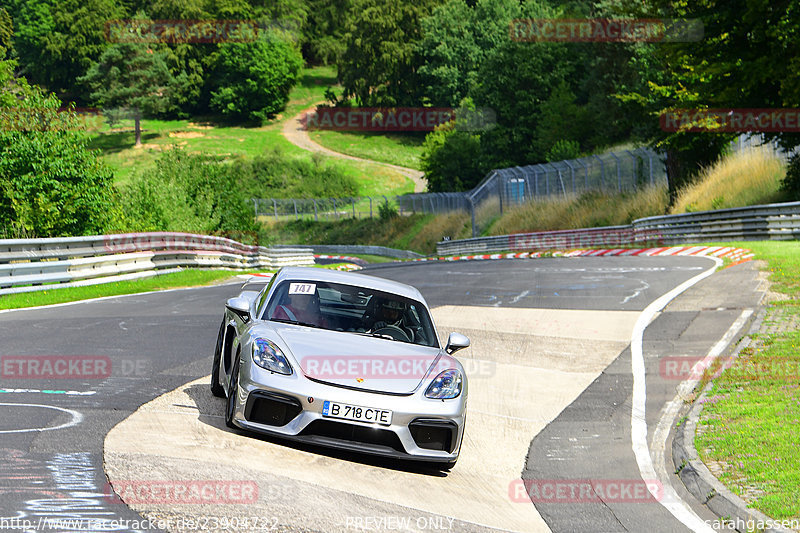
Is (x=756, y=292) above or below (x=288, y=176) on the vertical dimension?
above

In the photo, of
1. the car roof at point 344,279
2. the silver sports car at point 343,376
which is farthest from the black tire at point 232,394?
the car roof at point 344,279

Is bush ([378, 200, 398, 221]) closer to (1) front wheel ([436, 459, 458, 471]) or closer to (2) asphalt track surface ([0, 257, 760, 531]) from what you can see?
(2) asphalt track surface ([0, 257, 760, 531])

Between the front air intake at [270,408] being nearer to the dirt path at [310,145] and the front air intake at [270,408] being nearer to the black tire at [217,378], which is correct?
the black tire at [217,378]

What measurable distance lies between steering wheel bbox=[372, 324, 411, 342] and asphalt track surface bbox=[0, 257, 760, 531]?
119cm

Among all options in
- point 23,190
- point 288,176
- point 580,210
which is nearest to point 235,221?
point 580,210

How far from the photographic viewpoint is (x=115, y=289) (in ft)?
68.6

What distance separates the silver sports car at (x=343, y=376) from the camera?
267 inches

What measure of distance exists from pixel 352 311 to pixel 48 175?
20.1 m

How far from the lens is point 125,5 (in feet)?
524

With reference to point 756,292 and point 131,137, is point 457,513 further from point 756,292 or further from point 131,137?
point 131,137

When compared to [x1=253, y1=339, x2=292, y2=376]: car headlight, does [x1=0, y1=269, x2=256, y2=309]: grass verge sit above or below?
below

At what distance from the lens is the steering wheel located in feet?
26.4

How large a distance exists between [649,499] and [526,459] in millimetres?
1502

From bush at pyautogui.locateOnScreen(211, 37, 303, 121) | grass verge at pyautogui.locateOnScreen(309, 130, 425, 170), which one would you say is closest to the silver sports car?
grass verge at pyautogui.locateOnScreen(309, 130, 425, 170)
